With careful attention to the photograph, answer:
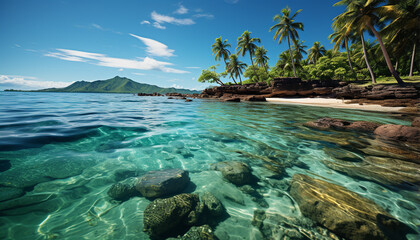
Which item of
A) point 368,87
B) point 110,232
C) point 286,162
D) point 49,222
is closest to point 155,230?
point 110,232

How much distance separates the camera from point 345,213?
1867mm

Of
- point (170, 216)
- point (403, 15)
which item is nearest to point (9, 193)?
point (170, 216)

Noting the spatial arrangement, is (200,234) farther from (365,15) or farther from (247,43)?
(247,43)

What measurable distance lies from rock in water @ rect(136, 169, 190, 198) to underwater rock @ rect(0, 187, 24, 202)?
1.61 m

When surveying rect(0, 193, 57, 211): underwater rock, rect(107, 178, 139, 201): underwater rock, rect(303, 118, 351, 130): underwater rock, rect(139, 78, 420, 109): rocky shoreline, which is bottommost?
rect(107, 178, 139, 201): underwater rock

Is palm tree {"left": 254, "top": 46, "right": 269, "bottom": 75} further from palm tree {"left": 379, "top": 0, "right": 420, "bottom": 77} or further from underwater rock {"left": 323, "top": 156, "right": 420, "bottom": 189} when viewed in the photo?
underwater rock {"left": 323, "top": 156, "right": 420, "bottom": 189}

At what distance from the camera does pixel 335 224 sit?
1787mm

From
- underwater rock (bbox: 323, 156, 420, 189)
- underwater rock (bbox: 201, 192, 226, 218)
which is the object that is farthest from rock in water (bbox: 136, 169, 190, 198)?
underwater rock (bbox: 323, 156, 420, 189)

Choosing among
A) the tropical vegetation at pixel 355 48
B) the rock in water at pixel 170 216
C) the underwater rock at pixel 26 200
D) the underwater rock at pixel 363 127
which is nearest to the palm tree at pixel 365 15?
the tropical vegetation at pixel 355 48

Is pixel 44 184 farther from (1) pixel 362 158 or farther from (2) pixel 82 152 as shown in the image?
(1) pixel 362 158

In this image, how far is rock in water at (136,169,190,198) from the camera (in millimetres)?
2404

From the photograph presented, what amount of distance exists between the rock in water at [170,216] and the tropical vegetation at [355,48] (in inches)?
969

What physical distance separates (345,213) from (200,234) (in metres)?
1.81

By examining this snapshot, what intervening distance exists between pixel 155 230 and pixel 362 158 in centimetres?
454
